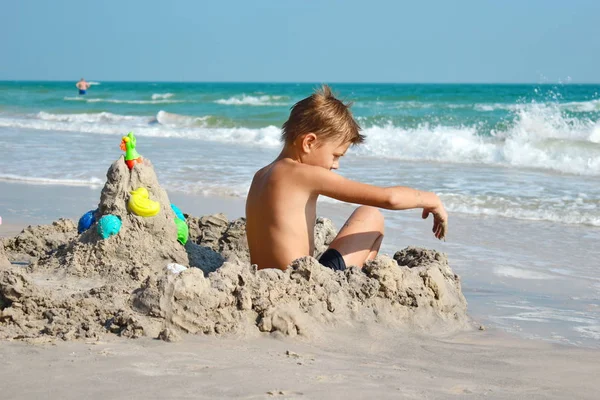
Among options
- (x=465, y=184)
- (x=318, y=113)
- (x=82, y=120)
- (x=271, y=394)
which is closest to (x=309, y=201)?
(x=318, y=113)

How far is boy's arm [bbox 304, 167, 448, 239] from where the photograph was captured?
11.6 feet

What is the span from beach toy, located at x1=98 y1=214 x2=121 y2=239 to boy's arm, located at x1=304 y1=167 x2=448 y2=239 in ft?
3.87

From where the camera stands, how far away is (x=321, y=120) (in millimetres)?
3605

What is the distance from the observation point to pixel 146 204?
14.0 ft

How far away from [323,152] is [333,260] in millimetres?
537

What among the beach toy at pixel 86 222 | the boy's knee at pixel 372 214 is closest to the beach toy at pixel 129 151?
the beach toy at pixel 86 222

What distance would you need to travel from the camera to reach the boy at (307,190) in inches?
140

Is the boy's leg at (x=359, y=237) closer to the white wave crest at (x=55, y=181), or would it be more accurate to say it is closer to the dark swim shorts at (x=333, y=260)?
the dark swim shorts at (x=333, y=260)

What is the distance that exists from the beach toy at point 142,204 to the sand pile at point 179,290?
1.2 inches

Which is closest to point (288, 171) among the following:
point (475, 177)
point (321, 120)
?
point (321, 120)

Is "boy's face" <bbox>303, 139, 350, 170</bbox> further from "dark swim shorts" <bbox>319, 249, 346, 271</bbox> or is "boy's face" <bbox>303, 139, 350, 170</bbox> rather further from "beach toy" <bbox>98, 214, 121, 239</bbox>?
"beach toy" <bbox>98, 214, 121, 239</bbox>

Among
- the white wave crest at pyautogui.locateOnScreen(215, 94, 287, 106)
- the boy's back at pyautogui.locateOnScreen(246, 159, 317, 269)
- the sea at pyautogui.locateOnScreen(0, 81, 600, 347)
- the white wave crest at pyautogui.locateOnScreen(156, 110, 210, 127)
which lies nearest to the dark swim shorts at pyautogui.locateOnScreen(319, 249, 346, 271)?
the boy's back at pyautogui.locateOnScreen(246, 159, 317, 269)

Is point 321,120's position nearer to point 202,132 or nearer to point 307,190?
point 307,190

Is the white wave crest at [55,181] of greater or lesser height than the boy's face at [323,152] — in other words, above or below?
below
